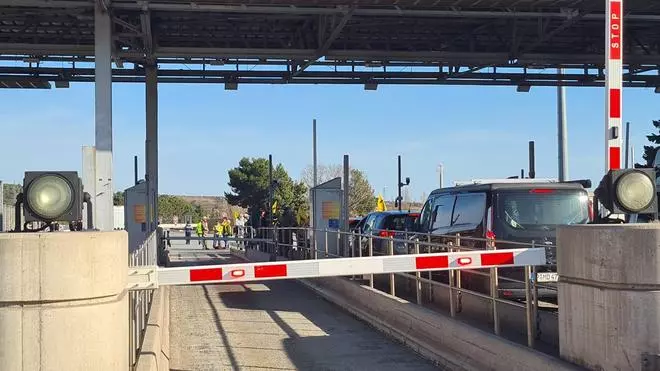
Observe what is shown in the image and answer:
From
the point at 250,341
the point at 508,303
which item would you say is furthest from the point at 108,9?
the point at 508,303

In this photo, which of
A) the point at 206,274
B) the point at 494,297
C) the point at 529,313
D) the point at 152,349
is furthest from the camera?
the point at 494,297

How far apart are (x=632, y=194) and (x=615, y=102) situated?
99cm

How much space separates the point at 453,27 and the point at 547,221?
9070 millimetres

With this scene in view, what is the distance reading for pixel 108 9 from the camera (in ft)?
49.1

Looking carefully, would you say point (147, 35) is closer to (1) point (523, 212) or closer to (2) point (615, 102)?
(1) point (523, 212)

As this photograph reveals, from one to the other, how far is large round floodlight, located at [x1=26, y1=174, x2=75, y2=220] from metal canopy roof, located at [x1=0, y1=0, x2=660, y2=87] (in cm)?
975

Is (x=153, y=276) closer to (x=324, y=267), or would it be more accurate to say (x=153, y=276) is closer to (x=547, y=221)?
(x=324, y=267)

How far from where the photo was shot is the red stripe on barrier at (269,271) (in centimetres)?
604

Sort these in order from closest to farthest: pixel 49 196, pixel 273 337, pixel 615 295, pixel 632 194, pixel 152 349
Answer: pixel 49 196
pixel 615 295
pixel 632 194
pixel 152 349
pixel 273 337

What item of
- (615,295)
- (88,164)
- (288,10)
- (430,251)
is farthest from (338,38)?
(615,295)

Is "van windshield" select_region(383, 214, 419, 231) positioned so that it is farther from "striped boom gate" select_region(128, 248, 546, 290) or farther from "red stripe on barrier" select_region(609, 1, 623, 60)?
"red stripe on barrier" select_region(609, 1, 623, 60)

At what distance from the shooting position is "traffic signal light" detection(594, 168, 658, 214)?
18.7 ft

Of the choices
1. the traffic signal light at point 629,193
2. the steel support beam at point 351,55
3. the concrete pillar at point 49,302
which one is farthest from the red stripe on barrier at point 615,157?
the steel support beam at point 351,55

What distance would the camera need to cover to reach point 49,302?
4289mm
